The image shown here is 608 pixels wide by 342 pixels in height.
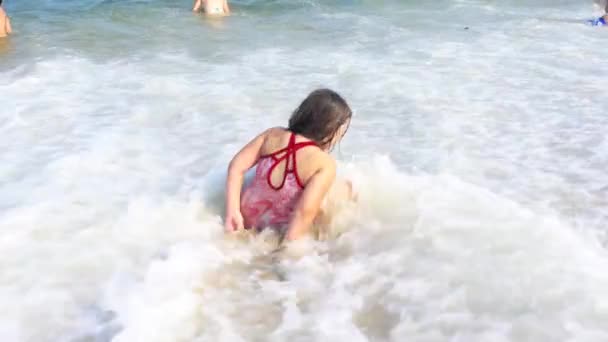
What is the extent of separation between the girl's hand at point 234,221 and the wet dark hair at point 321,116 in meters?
0.63

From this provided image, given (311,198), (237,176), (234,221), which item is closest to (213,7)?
(237,176)

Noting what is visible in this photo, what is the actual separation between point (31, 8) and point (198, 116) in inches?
343

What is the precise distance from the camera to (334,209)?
389 centimetres

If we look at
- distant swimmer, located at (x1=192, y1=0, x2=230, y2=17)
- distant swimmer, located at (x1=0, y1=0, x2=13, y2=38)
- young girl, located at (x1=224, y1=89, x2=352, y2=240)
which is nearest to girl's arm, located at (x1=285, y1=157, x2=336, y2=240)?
young girl, located at (x1=224, y1=89, x2=352, y2=240)

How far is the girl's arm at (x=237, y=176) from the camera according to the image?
368cm

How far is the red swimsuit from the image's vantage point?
354 centimetres

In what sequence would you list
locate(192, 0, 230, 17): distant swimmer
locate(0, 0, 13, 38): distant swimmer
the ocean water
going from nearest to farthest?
the ocean water, locate(0, 0, 13, 38): distant swimmer, locate(192, 0, 230, 17): distant swimmer

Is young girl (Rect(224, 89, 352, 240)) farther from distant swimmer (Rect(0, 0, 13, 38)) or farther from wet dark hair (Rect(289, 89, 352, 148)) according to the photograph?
distant swimmer (Rect(0, 0, 13, 38))

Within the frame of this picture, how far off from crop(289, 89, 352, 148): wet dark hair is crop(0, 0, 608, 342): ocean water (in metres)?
0.59

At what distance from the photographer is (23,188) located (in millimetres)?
4500

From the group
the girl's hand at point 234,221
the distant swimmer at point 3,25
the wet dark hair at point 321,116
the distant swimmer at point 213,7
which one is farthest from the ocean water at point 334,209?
the distant swimmer at point 213,7

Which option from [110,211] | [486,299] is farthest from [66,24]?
[486,299]

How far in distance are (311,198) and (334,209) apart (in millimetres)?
444

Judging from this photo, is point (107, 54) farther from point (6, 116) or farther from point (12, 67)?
point (6, 116)
